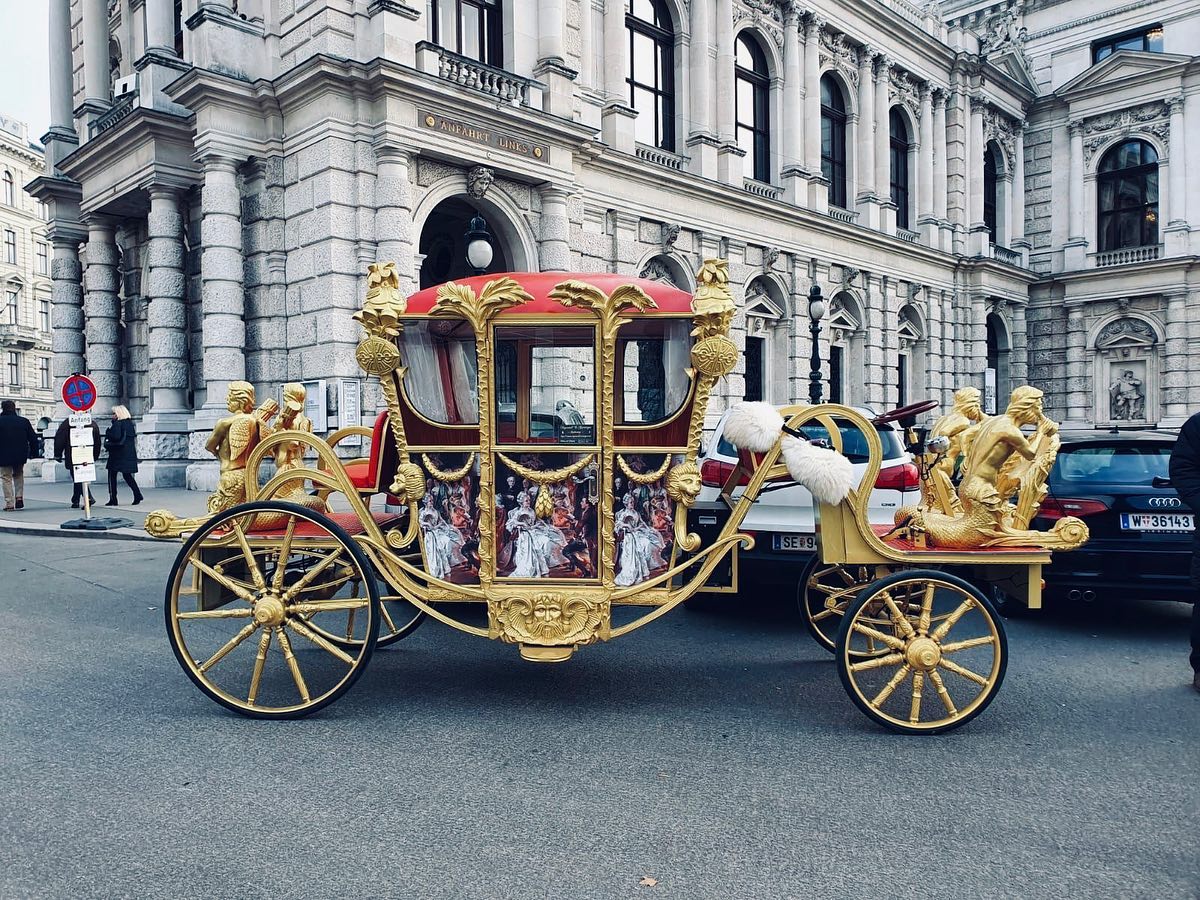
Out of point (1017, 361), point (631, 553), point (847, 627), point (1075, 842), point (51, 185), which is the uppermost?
point (51, 185)

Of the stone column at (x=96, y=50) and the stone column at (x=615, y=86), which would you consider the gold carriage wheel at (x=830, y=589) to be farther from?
the stone column at (x=96, y=50)

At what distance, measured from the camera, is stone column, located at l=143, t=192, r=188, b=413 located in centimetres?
1828

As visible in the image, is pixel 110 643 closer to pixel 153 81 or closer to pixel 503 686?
pixel 503 686

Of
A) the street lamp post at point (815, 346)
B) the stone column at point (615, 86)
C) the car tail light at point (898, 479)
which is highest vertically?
the stone column at point (615, 86)

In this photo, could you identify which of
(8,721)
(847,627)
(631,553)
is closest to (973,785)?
(847,627)

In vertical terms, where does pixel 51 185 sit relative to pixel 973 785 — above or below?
above

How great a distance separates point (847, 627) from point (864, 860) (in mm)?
1523

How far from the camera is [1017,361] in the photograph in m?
37.6

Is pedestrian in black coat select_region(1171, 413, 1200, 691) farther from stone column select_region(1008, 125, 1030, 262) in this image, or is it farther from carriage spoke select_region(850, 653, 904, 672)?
stone column select_region(1008, 125, 1030, 262)

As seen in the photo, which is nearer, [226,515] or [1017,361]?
[226,515]

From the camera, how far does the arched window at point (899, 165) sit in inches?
1266


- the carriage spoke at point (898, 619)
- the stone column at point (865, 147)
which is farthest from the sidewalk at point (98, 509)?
the stone column at point (865, 147)

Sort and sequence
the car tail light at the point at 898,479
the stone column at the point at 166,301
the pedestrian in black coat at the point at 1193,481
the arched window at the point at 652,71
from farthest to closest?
1. the arched window at the point at 652,71
2. the stone column at the point at 166,301
3. the car tail light at the point at 898,479
4. the pedestrian in black coat at the point at 1193,481

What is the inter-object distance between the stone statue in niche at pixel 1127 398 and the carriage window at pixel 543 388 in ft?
124
